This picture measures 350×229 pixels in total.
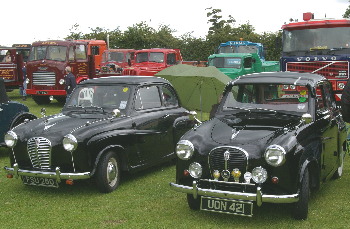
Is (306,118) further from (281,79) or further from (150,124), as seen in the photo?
(150,124)

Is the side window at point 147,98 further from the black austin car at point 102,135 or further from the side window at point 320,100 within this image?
the side window at point 320,100

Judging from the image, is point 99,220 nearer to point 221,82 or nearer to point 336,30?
point 221,82

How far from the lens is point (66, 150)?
23.2 feet

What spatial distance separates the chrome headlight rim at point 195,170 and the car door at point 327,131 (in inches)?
69.0

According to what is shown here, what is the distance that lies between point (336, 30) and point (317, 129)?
26.5 feet

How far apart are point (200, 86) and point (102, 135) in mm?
6949

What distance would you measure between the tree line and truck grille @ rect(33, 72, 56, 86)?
47.3ft

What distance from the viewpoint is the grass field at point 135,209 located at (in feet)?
19.9

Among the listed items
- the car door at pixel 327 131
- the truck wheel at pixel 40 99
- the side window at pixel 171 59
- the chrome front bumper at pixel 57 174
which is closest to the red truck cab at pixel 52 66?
the truck wheel at pixel 40 99

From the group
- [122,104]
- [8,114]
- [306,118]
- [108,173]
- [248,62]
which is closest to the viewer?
[306,118]

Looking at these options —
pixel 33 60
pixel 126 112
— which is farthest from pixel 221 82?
pixel 33 60

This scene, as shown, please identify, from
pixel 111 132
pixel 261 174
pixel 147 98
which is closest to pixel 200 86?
pixel 147 98

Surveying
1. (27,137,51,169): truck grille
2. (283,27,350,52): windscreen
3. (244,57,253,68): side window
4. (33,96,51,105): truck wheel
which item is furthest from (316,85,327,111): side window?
(33,96,51,105): truck wheel

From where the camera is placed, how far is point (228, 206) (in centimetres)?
580
